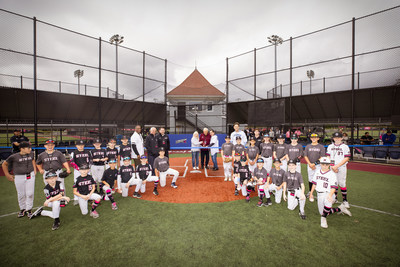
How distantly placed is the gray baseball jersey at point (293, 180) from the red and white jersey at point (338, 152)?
1.68 meters

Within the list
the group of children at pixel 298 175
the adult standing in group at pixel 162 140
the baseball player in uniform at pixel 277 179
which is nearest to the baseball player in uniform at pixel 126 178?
the adult standing in group at pixel 162 140

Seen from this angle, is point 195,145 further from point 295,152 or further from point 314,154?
point 314,154

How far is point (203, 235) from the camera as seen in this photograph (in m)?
4.20

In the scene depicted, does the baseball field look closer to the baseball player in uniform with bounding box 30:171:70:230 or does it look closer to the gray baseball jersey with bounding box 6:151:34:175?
the baseball player in uniform with bounding box 30:171:70:230

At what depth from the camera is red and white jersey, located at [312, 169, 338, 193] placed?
4.79 metres

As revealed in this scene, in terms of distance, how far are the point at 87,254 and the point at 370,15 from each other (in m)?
20.7

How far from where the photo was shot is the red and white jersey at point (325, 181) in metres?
4.79

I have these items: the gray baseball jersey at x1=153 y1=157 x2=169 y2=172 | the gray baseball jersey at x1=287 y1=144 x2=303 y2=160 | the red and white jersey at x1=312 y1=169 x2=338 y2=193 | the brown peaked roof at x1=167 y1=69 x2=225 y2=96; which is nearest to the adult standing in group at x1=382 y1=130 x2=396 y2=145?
the gray baseball jersey at x1=287 y1=144 x2=303 y2=160

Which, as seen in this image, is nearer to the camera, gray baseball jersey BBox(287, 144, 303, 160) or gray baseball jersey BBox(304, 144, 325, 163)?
gray baseball jersey BBox(304, 144, 325, 163)

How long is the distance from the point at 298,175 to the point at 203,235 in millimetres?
3306

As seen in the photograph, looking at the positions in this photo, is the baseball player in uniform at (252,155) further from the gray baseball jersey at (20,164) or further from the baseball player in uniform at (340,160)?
the gray baseball jersey at (20,164)

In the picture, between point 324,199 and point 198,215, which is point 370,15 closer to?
point 324,199

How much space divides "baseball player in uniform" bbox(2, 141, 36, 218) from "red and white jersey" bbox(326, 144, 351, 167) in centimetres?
955

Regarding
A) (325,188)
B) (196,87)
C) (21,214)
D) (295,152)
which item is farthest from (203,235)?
(196,87)
